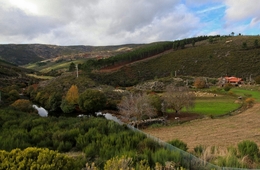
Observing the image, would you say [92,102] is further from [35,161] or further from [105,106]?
[35,161]

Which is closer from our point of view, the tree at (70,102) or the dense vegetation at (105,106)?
the dense vegetation at (105,106)

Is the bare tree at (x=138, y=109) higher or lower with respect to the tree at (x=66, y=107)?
higher

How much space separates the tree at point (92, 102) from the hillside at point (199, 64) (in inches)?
1561

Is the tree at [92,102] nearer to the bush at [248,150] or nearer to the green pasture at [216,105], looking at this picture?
the green pasture at [216,105]

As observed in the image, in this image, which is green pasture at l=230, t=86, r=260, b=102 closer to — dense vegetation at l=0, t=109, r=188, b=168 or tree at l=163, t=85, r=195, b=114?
tree at l=163, t=85, r=195, b=114

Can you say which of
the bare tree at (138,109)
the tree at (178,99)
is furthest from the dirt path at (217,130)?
the tree at (178,99)

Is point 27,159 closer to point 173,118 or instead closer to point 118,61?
point 173,118

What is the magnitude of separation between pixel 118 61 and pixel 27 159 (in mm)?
116637

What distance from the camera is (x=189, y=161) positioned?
6332 mm

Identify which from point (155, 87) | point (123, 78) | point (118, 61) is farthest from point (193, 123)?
point (118, 61)

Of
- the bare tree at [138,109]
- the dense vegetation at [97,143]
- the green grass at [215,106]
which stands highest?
the dense vegetation at [97,143]

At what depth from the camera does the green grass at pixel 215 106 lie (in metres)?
42.2

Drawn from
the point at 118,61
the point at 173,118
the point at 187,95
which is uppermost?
the point at 118,61

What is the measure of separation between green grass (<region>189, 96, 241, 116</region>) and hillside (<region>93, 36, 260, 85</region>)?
41264mm
